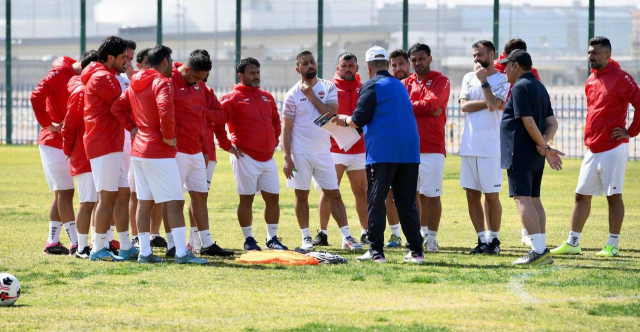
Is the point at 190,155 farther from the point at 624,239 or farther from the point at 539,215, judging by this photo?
the point at 624,239

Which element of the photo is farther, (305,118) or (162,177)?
(305,118)

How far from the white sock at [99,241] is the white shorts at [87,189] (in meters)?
0.47

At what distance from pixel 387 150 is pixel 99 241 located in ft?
10.6

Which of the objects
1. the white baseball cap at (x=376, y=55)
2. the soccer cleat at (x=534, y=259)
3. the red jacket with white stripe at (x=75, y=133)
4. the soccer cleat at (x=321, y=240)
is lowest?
the soccer cleat at (x=321, y=240)

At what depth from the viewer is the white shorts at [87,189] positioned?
10.5m

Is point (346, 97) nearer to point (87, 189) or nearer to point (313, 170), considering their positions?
point (313, 170)

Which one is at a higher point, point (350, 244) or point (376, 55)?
point (376, 55)

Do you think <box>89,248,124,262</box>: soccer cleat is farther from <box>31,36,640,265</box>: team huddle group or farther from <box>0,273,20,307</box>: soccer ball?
<box>0,273,20,307</box>: soccer ball

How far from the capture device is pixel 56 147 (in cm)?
1111

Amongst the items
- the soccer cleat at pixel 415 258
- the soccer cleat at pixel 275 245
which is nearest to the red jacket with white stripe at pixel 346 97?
the soccer cleat at pixel 275 245

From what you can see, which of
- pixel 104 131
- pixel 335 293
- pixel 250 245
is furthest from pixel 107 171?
pixel 335 293

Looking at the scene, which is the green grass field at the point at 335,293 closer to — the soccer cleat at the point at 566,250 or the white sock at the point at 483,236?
the soccer cleat at the point at 566,250

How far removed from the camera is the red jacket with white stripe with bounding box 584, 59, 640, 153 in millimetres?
10883

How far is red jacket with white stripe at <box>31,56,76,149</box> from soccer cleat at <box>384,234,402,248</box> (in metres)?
4.10
